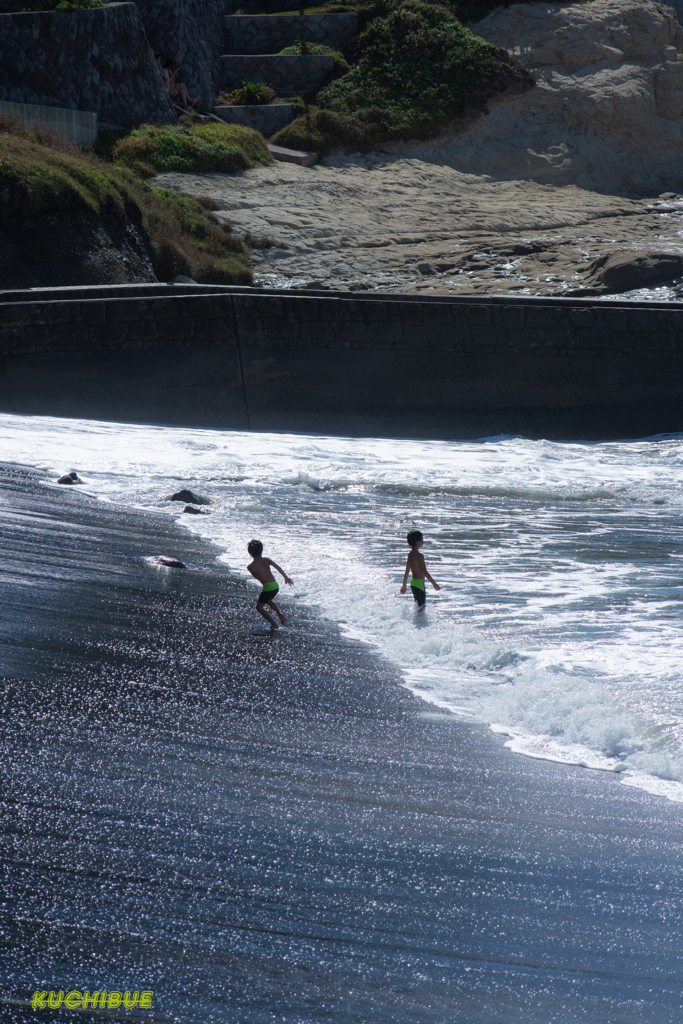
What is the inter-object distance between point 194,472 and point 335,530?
106 inches

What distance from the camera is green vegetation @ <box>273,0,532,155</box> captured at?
28078 mm

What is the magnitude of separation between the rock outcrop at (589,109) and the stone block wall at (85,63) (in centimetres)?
831

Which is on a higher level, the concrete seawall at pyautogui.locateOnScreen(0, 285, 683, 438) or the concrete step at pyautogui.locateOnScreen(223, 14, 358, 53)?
the concrete step at pyautogui.locateOnScreen(223, 14, 358, 53)

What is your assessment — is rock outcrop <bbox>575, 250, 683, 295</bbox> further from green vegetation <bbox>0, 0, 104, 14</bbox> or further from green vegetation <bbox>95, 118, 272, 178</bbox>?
green vegetation <bbox>0, 0, 104, 14</bbox>

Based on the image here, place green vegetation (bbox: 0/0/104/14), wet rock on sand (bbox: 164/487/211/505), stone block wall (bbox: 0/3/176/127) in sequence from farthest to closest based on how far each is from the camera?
green vegetation (bbox: 0/0/104/14), stone block wall (bbox: 0/3/176/127), wet rock on sand (bbox: 164/487/211/505)

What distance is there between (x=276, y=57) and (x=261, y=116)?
3.83m

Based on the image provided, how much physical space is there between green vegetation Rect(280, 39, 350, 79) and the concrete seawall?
21199 mm

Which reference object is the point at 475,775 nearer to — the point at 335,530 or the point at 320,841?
the point at 320,841

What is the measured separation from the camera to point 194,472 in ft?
33.4

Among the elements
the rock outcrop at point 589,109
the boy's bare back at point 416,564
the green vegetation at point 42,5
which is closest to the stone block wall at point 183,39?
the green vegetation at point 42,5

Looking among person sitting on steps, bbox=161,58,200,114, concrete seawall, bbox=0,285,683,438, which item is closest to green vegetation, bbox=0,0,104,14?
person sitting on steps, bbox=161,58,200,114

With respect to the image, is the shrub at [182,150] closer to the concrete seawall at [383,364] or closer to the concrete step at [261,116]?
the concrete step at [261,116]

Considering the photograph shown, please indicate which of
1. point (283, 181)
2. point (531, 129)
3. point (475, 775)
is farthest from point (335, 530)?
point (531, 129)

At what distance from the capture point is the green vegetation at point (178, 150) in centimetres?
2328
